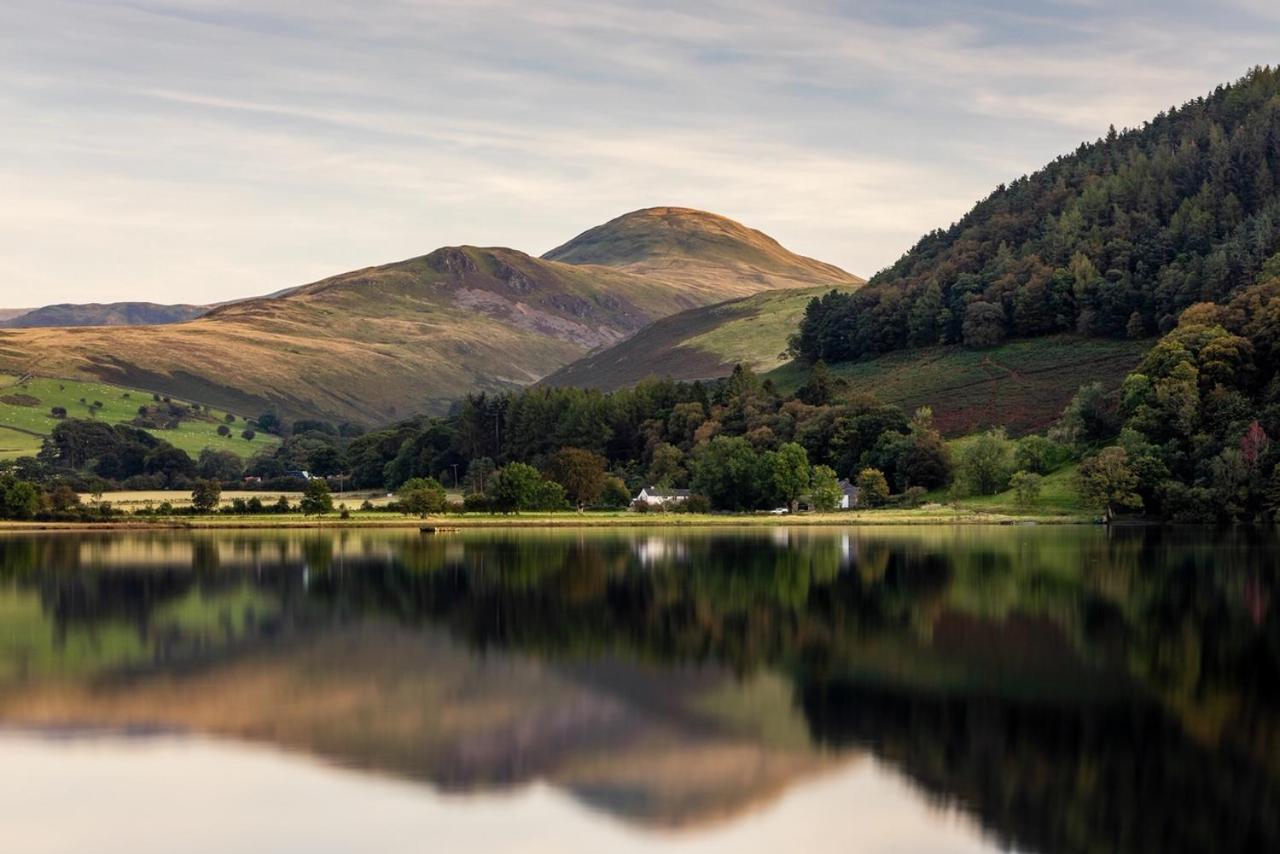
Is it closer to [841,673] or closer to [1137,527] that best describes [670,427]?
[1137,527]

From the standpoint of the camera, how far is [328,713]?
33906mm

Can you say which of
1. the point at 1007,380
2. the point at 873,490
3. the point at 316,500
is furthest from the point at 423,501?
the point at 1007,380

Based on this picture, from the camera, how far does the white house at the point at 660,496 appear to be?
14525 centimetres

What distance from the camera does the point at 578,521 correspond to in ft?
422

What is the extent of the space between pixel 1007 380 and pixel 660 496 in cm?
5124

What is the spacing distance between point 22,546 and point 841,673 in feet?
255

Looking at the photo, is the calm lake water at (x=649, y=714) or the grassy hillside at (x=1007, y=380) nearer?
the calm lake water at (x=649, y=714)

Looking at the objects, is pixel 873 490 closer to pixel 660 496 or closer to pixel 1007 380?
pixel 660 496

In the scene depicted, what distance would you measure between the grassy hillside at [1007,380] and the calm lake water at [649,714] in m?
102

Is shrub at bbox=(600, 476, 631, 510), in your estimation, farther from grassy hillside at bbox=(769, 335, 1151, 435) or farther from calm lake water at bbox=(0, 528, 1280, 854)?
calm lake water at bbox=(0, 528, 1280, 854)

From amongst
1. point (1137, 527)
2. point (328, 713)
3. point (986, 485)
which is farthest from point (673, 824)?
point (986, 485)

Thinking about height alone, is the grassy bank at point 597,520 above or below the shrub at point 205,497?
below

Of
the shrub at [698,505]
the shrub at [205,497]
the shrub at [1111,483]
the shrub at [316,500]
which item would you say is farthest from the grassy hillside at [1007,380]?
the shrub at [205,497]

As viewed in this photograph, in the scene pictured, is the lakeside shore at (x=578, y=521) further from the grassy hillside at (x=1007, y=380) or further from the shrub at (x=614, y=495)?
the grassy hillside at (x=1007, y=380)
